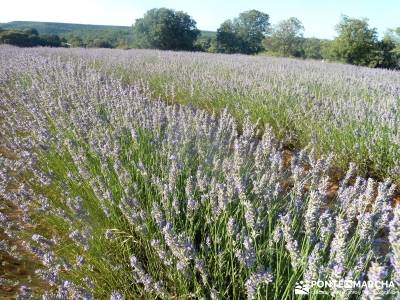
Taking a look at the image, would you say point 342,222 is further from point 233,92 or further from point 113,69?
point 113,69

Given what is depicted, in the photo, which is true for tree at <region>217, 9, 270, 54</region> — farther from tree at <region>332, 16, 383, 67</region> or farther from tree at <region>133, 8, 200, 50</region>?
tree at <region>332, 16, 383, 67</region>

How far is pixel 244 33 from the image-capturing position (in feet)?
176

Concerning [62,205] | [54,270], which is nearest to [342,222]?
[54,270]

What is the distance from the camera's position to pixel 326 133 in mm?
3490

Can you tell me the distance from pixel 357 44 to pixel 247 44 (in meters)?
20.3

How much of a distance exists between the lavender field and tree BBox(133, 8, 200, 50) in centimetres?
2975

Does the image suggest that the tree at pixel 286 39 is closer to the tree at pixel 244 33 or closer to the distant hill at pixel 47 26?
the tree at pixel 244 33

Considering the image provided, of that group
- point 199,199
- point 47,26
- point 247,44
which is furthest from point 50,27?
point 199,199

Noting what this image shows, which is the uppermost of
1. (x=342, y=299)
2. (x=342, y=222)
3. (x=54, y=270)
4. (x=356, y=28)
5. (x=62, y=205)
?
(x=356, y=28)

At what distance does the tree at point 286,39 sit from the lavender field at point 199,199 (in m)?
40.8

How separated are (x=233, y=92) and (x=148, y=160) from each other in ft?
8.57

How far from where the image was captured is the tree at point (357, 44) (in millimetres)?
24016

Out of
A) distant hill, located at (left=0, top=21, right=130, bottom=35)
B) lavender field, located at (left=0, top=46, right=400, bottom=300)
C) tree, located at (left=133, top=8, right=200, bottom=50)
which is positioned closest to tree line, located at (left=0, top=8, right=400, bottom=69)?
tree, located at (left=133, top=8, right=200, bottom=50)

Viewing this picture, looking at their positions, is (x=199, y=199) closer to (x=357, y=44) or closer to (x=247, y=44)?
(x=357, y=44)
